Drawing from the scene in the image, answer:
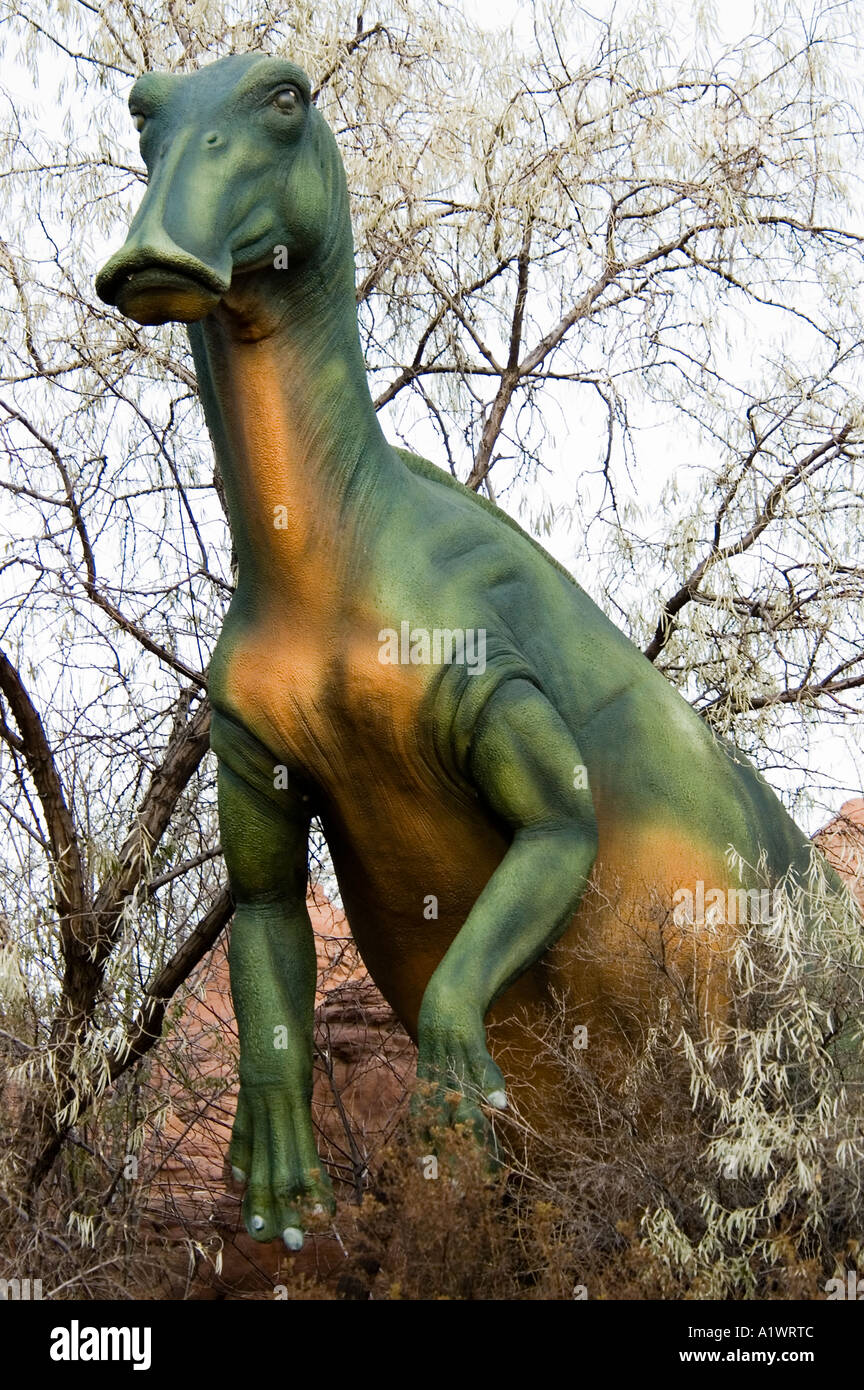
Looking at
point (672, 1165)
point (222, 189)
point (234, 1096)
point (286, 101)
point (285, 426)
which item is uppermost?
point (286, 101)

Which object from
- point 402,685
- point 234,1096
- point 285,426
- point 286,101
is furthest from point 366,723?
point 234,1096

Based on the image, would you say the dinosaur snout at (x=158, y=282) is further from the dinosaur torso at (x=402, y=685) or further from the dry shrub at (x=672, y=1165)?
the dry shrub at (x=672, y=1165)

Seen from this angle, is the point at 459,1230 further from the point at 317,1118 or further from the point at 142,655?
the point at 317,1118

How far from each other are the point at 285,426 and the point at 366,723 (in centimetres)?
58

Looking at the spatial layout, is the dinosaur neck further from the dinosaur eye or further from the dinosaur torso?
the dinosaur eye

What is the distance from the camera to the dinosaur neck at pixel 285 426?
4.26 m

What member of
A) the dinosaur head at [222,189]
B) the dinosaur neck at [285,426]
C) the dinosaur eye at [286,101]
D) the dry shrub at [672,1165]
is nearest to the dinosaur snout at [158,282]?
the dinosaur head at [222,189]

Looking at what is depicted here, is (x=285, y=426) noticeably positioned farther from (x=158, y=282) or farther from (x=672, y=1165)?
(x=672, y=1165)

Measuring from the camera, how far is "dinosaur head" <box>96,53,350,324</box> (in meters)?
3.88

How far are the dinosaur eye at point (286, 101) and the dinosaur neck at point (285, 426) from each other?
295 millimetres

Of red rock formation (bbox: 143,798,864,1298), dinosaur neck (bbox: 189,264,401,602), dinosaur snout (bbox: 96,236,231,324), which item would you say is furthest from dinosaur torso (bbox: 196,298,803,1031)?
red rock formation (bbox: 143,798,864,1298)

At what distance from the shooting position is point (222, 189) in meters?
4.06

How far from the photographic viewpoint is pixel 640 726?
461 cm

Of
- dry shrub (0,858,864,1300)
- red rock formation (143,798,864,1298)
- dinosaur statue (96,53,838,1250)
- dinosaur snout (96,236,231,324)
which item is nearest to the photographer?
dinosaur snout (96,236,231,324)
